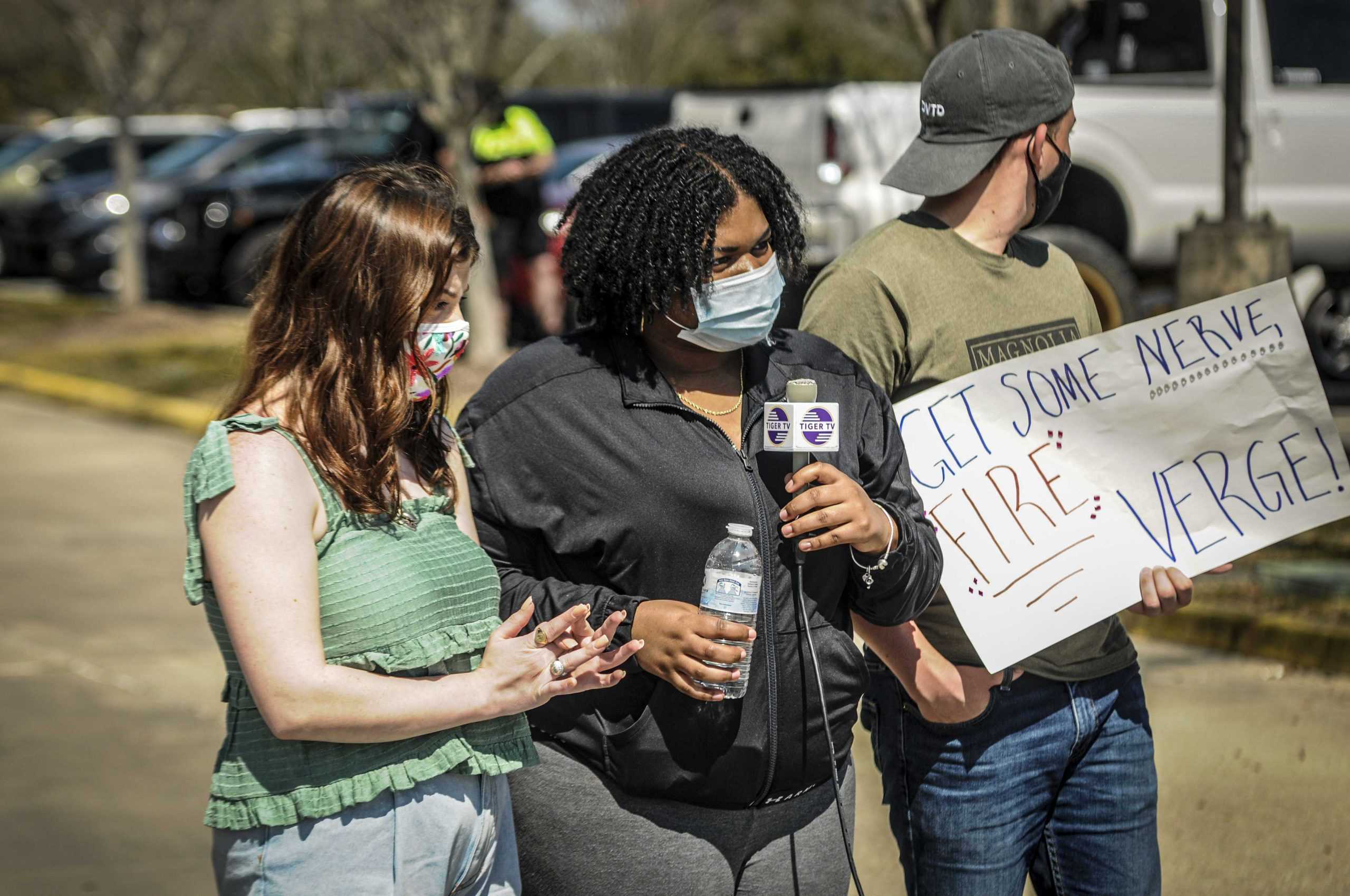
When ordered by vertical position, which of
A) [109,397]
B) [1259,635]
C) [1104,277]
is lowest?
[109,397]

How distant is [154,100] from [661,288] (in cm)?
1623

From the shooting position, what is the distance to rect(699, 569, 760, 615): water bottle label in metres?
2.17

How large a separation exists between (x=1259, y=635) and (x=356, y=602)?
468 cm

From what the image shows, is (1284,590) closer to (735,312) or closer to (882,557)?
(882,557)

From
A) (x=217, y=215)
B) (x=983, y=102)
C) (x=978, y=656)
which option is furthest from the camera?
→ (x=217, y=215)

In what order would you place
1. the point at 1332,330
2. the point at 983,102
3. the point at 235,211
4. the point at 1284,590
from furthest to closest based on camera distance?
the point at 235,211, the point at 1332,330, the point at 1284,590, the point at 983,102

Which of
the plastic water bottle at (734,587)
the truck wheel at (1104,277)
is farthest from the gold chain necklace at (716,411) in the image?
the truck wheel at (1104,277)

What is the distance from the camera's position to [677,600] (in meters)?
2.29

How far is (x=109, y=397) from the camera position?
12555 millimetres

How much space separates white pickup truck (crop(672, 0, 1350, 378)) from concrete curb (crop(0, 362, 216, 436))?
466 cm

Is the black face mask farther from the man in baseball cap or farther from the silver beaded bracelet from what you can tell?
the silver beaded bracelet

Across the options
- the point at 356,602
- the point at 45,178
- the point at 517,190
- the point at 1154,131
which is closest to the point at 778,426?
the point at 356,602

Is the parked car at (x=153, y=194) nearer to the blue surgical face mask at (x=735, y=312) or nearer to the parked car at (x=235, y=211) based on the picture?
the parked car at (x=235, y=211)

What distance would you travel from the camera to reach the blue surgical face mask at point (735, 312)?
2.34 m
